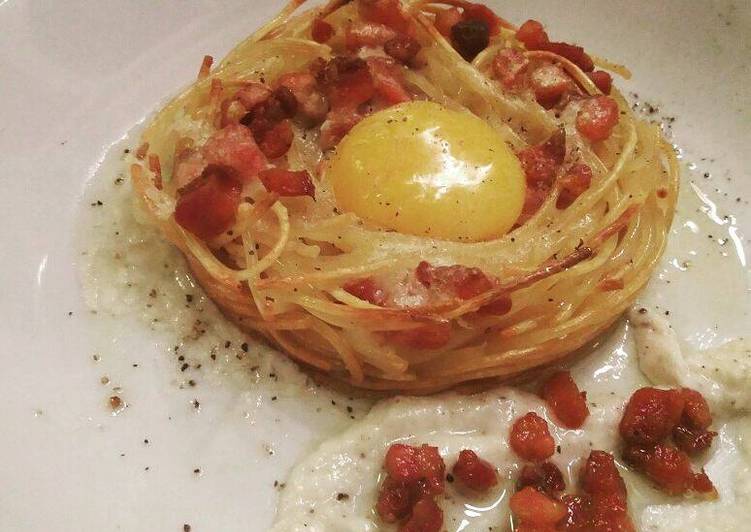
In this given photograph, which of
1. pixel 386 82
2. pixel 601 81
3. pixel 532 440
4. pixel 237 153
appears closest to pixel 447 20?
pixel 386 82

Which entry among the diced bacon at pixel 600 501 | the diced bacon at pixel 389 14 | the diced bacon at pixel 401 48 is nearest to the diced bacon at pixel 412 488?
the diced bacon at pixel 600 501

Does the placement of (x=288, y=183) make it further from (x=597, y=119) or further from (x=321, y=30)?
(x=597, y=119)

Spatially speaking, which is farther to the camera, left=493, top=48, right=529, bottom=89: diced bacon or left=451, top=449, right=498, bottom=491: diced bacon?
left=493, top=48, right=529, bottom=89: diced bacon

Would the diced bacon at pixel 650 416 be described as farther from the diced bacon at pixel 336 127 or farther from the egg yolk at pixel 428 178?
the diced bacon at pixel 336 127

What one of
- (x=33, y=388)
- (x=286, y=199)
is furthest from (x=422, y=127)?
(x=33, y=388)

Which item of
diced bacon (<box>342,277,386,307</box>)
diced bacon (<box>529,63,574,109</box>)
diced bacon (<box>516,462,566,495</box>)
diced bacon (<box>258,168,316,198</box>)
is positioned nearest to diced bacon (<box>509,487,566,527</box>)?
diced bacon (<box>516,462,566,495</box>)

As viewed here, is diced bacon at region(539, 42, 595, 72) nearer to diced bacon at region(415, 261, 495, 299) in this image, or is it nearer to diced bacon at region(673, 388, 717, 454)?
diced bacon at region(415, 261, 495, 299)
